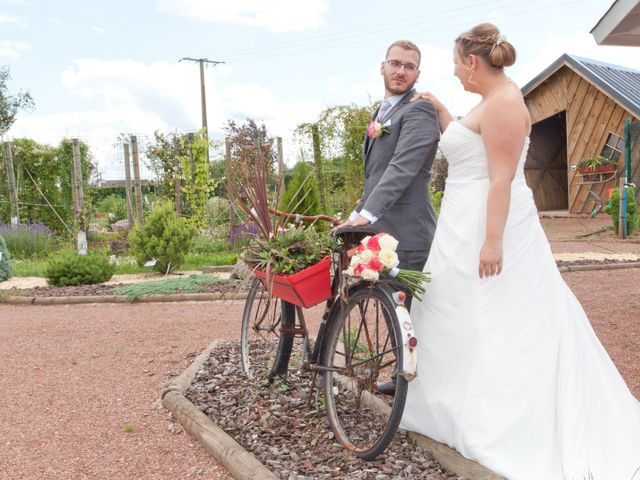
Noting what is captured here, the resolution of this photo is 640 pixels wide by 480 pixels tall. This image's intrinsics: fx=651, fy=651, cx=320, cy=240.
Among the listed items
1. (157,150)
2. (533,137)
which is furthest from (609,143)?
(157,150)

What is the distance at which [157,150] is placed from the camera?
14680 mm

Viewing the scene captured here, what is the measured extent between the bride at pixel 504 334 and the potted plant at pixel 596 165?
14.3m

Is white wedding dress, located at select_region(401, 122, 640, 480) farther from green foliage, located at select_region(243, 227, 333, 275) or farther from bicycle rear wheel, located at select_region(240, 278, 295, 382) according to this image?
bicycle rear wheel, located at select_region(240, 278, 295, 382)

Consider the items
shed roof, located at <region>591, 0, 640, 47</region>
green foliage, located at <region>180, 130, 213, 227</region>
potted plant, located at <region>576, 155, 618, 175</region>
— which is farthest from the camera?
potted plant, located at <region>576, 155, 618, 175</region>

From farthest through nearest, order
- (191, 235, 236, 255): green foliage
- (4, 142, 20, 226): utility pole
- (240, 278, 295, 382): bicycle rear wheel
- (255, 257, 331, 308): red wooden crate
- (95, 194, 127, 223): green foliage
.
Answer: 1. (95, 194, 127, 223): green foliage
2. (4, 142, 20, 226): utility pole
3. (191, 235, 236, 255): green foliage
4. (240, 278, 295, 382): bicycle rear wheel
5. (255, 257, 331, 308): red wooden crate

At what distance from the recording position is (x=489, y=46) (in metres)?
2.79

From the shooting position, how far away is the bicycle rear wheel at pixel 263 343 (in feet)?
12.5

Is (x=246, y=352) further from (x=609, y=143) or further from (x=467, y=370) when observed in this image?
(x=609, y=143)

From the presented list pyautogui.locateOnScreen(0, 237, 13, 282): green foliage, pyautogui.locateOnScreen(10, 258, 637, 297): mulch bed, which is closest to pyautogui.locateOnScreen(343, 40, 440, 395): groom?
pyautogui.locateOnScreen(10, 258, 637, 297): mulch bed

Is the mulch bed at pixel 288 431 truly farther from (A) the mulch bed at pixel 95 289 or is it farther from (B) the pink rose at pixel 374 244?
(A) the mulch bed at pixel 95 289

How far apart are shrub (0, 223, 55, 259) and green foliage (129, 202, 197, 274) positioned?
170 inches

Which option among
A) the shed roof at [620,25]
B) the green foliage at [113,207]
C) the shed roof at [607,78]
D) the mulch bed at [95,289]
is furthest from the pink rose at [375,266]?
the green foliage at [113,207]

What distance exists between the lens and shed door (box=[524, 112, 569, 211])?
1970 centimetres

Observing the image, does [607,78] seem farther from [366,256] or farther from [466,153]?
[366,256]
